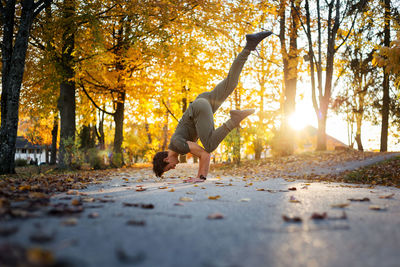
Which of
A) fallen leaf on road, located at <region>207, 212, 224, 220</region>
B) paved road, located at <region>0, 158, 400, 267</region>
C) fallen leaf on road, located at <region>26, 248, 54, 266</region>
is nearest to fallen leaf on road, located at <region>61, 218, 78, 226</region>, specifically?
paved road, located at <region>0, 158, 400, 267</region>

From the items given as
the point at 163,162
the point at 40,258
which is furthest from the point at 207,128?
the point at 40,258

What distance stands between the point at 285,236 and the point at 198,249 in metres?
0.61

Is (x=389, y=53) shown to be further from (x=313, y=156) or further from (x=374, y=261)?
(x=313, y=156)

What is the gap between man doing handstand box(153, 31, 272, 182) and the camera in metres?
4.85

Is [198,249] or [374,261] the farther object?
[198,249]

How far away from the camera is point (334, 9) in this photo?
13.7m

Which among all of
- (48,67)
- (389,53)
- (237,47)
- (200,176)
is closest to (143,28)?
(48,67)

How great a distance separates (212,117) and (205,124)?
0.59 ft

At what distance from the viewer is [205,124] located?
4.88 meters

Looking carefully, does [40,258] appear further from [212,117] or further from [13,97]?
[13,97]

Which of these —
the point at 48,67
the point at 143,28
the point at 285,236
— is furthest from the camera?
the point at 48,67

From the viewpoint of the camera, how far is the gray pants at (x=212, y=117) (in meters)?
4.81

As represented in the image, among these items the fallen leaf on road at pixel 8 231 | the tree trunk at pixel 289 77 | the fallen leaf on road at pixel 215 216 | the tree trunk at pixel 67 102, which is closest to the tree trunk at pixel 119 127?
the tree trunk at pixel 67 102

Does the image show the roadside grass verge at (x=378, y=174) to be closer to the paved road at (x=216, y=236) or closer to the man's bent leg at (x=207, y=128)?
the man's bent leg at (x=207, y=128)
